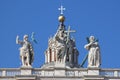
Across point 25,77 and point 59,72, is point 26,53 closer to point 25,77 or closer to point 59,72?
point 25,77

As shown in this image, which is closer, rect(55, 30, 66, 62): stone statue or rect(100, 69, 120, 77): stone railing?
rect(100, 69, 120, 77): stone railing

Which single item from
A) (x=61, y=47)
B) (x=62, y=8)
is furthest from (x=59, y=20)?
(x=61, y=47)

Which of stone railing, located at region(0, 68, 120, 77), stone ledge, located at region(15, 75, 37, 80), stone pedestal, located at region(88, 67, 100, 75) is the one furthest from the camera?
stone railing, located at region(0, 68, 120, 77)

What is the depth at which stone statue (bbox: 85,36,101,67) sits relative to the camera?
77562mm

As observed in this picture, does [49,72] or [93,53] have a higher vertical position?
[93,53]

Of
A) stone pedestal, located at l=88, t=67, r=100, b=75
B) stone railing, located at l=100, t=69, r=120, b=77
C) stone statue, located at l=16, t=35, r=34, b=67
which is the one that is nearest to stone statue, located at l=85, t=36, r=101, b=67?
stone pedestal, located at l=88, t=67, r=100, b=75

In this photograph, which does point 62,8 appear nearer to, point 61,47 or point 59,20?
point 59,20

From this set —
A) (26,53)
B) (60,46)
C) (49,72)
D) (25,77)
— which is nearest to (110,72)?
(49,72)

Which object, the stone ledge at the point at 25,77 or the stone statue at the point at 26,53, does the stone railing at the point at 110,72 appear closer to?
the stone ledge at the point at 25,77

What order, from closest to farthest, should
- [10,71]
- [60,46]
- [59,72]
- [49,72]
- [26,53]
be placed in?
[59,72] < [49,72] < [10,71] < [26,53] < [60,46]

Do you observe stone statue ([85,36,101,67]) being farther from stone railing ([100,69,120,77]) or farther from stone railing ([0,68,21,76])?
stone railing ([0,68,21,76])

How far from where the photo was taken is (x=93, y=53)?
78000mm

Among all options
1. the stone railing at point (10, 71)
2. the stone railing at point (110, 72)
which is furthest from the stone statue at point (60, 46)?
the stone railing at point (10, 71)

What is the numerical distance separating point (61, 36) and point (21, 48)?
7.88m
